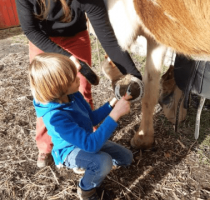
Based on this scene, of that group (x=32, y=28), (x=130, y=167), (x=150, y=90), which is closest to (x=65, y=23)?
(x=32, y=28)

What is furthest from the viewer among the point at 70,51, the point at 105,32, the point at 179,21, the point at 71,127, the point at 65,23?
the point at 70,51

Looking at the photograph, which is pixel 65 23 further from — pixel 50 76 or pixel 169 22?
pixel 169 22

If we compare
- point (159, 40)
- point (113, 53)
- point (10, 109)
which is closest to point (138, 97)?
point (113, 53)

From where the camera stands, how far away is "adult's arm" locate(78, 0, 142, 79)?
152cm

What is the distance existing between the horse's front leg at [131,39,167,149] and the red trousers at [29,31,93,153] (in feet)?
1.66

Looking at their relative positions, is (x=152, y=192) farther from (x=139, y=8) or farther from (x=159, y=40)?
(x=139, y=8)

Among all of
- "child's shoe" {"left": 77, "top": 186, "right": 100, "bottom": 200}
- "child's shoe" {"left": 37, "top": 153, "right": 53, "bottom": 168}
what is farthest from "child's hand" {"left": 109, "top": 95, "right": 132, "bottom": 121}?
"child's shoe" {"left": 37, "top": 153, "right": 53, "bottom": 168}

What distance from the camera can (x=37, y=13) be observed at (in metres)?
1.59

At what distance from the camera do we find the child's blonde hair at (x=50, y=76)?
4.17 feet

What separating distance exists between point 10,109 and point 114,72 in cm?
125

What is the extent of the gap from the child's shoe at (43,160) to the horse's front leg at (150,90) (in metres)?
0.69

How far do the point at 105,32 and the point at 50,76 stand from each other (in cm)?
51

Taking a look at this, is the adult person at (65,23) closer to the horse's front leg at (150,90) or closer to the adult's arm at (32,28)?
the adult's arm at (32,28)

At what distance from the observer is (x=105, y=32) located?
61.9 inches
